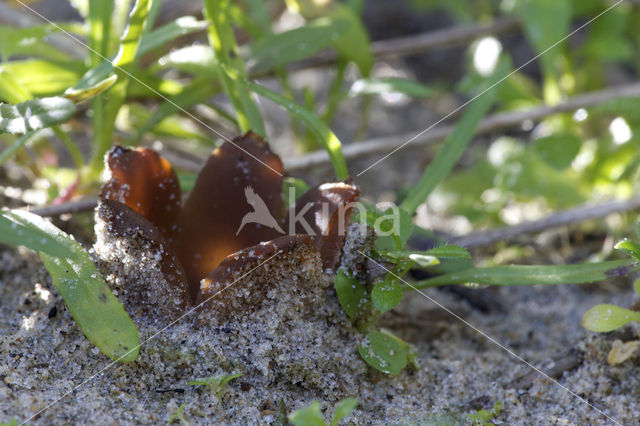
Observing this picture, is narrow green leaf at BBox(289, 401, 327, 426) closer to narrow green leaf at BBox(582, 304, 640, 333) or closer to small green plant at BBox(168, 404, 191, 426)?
small green plant at BBox(168, 404, 191, 426)

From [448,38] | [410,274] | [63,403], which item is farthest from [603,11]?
[63,403]

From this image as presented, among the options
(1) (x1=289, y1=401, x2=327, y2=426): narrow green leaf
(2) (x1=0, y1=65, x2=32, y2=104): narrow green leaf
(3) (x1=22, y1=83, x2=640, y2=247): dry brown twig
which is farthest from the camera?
(3) (x1=22, y1=83, x2=640, y2=247): dry brown twig

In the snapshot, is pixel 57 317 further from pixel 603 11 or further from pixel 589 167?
pixel 603 11

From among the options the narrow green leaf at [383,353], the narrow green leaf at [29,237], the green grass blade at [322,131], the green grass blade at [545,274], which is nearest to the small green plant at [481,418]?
the narrow green leaf at [383,353]

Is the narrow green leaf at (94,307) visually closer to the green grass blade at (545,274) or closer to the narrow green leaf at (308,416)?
the narrow green leaf at (308,416)

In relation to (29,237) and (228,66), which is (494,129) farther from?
(29,237)

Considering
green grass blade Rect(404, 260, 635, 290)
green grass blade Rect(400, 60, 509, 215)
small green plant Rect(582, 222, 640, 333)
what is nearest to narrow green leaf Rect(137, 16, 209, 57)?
green grass blade Rect(400, 60, 509, 215)
